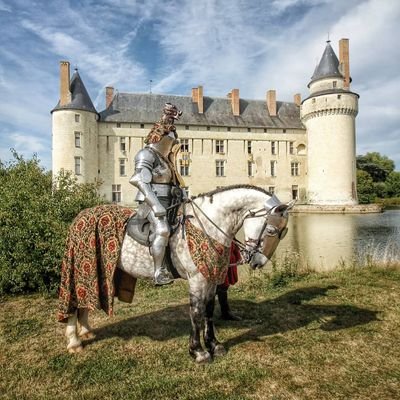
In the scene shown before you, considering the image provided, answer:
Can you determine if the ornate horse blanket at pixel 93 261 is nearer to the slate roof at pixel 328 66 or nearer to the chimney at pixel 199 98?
the chimney at pixel 199 98

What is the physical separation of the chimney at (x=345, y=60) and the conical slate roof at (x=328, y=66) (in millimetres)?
799

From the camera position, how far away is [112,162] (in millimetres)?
37844

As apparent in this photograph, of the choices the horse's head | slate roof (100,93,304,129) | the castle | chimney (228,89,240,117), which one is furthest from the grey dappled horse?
chimney (228,89,240,117)

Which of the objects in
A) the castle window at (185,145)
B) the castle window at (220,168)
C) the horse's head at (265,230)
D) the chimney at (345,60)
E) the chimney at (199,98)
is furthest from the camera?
the castle window at (220,168)

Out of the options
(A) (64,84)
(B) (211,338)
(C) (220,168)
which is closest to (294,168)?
(C) (220,168)

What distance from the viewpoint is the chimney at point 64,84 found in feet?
108

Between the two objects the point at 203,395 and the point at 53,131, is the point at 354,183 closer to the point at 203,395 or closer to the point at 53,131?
Result: the point at 53,131

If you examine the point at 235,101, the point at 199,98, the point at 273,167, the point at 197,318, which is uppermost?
the point at 199,98

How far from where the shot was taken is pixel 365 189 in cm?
4453

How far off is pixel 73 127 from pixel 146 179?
33729 millimetres

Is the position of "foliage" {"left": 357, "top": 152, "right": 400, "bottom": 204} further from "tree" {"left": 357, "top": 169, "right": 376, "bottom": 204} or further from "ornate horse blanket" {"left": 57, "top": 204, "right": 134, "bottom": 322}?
"ornate horse blanket" {"left": 57, "top": 204, "right": 134, "bottom": 322}

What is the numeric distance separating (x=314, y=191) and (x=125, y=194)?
23.1 m

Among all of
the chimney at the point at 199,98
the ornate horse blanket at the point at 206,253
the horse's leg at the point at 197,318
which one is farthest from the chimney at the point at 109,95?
the horse's leg at the point at 197,318

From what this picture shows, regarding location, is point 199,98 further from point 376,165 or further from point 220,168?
point 376,165
